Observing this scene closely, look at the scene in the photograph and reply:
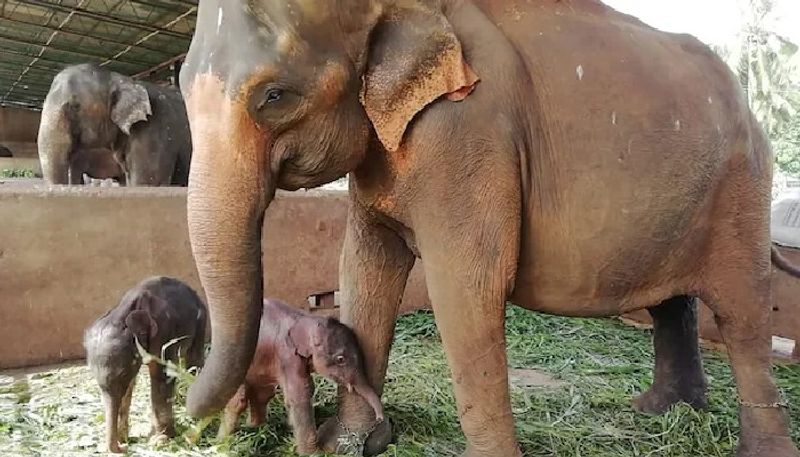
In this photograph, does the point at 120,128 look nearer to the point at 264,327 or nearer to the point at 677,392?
the point at 264,327

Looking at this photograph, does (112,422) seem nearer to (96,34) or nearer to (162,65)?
Result: (96,34)

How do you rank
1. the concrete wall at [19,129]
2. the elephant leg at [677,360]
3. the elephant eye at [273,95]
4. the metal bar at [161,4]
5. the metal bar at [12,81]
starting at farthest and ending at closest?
the concrete wall at [19,129], the metal bar at [12,81], the metal bar at [161,4], the elephant leg at [677,360], the elephant eye at [273,95]

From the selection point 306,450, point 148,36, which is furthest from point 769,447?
point 148,36

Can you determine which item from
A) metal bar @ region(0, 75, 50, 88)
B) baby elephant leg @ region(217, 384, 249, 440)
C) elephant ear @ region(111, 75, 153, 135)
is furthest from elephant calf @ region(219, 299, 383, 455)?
metal bar @ region(0, 75, 50, 88)

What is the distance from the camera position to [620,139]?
1.82 m

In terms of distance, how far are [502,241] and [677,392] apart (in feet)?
3.97

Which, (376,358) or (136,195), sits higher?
(136,195)

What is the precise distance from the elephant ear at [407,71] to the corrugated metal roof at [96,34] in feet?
32.1

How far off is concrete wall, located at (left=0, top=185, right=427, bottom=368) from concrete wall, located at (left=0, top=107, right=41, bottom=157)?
20.2 meters

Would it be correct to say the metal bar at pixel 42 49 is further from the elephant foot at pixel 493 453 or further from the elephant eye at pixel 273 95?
the elephant foot at pixel 493 453

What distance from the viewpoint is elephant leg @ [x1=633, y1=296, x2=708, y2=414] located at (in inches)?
97.3

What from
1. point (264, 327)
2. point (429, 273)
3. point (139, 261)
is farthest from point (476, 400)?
point (139, 261)

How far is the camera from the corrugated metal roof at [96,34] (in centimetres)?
1170

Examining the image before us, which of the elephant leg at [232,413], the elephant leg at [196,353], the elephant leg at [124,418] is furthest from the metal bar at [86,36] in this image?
the elephant leg at [232,413]
